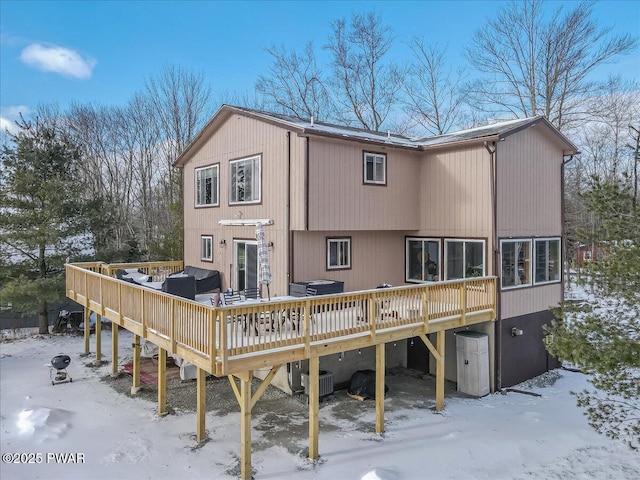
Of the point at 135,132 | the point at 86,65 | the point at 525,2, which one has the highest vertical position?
the point at 525,2

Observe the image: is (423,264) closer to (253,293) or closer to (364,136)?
(364,136)

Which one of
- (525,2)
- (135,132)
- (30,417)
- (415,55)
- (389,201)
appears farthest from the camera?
(135,132)

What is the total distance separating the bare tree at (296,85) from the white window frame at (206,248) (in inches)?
609

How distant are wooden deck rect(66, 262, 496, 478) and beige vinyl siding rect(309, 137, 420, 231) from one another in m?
2.67

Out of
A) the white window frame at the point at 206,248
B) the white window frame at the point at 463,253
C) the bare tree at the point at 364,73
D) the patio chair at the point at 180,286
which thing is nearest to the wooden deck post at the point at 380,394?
the white window frame at the point at 463,253

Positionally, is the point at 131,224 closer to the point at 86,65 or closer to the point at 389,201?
the point at 86,65

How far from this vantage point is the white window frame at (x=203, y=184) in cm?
1354

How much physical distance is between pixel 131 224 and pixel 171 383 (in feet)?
54.2

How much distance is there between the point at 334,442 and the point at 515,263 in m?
6.62

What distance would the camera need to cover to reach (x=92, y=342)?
15289 millimetres

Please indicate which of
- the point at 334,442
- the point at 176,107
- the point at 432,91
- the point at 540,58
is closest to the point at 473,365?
the point at 334,442

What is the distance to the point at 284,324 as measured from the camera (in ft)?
23.6

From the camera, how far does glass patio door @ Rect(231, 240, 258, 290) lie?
11.8 m

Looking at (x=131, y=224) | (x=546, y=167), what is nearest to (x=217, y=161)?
(x=546, y=167)
